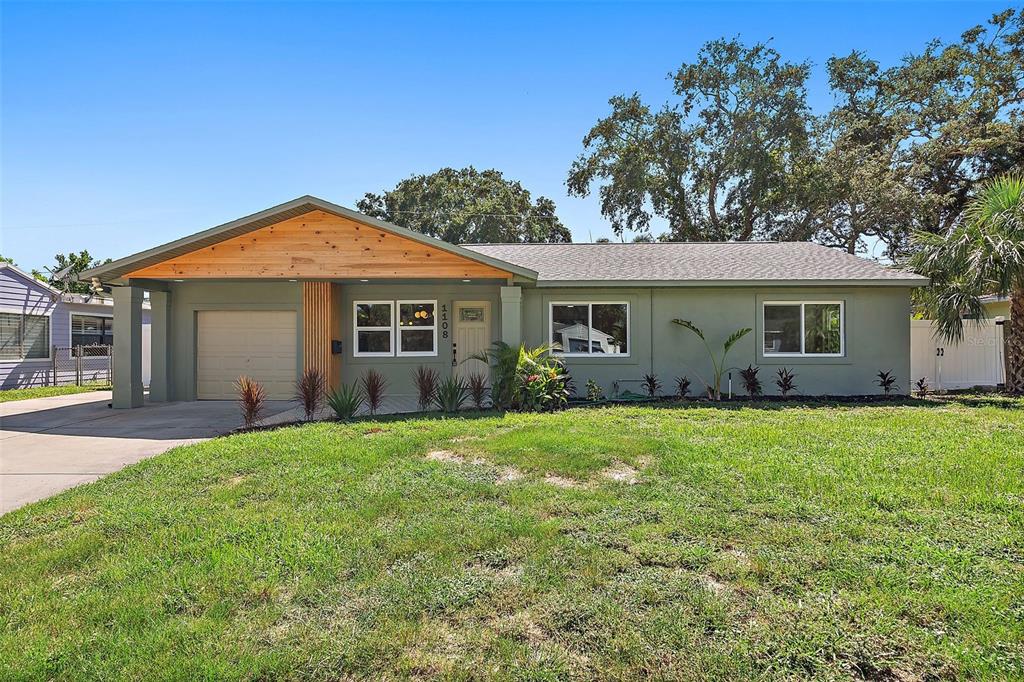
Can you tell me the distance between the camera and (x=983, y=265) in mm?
9906

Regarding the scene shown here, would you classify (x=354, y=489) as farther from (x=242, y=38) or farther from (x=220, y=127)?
(x=220, y=127)

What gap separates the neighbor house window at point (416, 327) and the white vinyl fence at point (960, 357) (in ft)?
36.8

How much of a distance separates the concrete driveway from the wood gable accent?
8.86ft

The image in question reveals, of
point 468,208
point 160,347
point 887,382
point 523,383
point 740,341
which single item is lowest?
point 887,382

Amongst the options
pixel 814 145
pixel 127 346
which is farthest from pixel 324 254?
pixel 814 145

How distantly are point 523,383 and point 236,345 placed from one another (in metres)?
7.18

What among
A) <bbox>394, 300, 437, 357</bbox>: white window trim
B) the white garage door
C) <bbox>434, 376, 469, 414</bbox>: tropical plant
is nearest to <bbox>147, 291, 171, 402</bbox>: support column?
the white garage door

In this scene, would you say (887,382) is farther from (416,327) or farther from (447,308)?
(416,327)

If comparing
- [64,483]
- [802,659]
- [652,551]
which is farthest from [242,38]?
[802,659]

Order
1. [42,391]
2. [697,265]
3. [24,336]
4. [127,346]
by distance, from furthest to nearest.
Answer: [24,336]
[42,391]
[697,265]
[127,346]

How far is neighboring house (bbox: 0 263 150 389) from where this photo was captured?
15078 mm

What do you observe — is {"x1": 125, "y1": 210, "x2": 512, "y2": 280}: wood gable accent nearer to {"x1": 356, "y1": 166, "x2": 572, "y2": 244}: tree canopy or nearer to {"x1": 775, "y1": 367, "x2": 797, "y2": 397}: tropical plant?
{"x1": 775, "y1": 367, "x2": 797, "y2": 397}: tropical plant

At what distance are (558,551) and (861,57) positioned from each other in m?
29.3

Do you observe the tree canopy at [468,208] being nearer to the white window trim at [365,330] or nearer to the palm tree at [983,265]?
the white window trim at [365,330]
